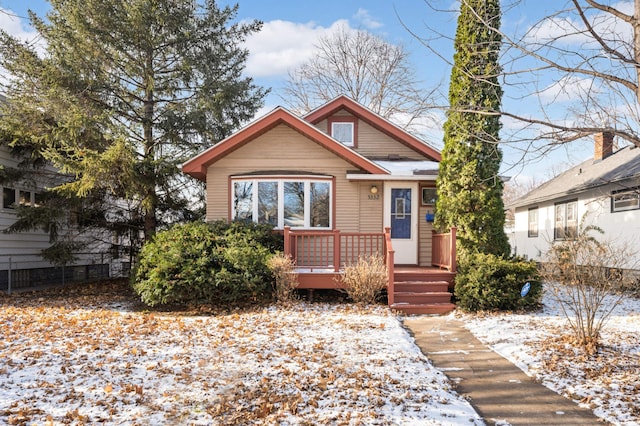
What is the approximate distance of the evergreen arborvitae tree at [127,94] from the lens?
11062 mm

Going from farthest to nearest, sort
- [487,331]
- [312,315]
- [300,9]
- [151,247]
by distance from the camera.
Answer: [300,9] < [151,247] < [312,315] < [487,331]

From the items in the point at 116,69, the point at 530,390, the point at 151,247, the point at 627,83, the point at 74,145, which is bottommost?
the point at 530,390

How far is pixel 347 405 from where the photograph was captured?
4043 mm

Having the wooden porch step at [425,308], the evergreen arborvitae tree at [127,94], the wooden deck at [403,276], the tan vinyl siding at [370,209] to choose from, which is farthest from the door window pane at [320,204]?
the evergreen arborvitae tree at [127,94]

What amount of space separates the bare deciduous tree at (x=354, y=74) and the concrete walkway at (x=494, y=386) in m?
19.6

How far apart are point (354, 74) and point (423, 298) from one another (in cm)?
1986

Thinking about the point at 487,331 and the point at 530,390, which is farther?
the point at 487,331

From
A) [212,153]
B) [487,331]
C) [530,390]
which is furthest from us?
[212,153]

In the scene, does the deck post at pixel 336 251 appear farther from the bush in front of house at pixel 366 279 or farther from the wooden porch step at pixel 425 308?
the wooden porch step at pixel 425 308

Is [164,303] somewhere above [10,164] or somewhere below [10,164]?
below

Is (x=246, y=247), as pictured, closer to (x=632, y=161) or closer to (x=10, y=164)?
(x=10, y=164)

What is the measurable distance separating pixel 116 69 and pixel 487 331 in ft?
39.3

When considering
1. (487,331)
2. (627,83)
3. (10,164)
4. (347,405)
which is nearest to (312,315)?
(487,331)

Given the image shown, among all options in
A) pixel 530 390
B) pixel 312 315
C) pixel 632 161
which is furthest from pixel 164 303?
pixel 632 161
